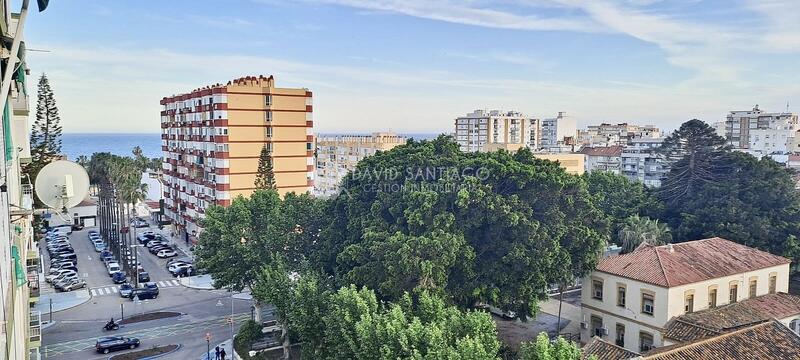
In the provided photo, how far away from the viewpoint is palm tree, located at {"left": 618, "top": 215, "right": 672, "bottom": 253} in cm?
3653

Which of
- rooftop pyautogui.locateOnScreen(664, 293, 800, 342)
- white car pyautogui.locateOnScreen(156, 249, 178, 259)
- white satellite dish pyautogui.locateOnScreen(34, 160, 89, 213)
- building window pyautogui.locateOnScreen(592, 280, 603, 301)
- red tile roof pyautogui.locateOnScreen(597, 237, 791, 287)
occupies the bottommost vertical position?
white car pyautogui.locateOnScreen(156, 249, 178, 259)

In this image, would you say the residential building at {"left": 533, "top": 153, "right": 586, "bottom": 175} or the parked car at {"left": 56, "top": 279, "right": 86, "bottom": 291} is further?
the residential building at {"left": 533, "top": 153, "right": 586, "bottom": 175}

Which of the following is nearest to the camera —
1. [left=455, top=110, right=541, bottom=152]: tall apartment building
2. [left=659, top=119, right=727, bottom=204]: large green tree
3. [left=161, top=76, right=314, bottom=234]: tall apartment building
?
[left=659, top=119, right=727, bottom=204]: large green tree

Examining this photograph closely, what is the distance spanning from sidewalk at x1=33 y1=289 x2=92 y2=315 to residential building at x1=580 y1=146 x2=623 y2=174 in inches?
3006

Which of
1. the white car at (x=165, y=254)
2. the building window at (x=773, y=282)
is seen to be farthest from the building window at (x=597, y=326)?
the white car at (x=165, y=254)

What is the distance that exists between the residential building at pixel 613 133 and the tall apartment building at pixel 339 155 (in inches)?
1937

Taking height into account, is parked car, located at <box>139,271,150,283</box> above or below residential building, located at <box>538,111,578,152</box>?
below

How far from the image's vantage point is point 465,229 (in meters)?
28.0

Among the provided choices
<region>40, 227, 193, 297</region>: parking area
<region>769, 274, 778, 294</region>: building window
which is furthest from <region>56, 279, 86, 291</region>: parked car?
<region>769, 274, 778, 294</region>: building window

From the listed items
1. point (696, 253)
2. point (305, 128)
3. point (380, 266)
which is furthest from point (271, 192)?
point (696, 253)

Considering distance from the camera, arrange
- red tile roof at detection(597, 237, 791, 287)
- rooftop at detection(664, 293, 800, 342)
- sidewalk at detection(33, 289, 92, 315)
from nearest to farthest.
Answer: rooftop at detection(664, 293, 800, 342) < red tile roof at detection(597, 237, 791, 287) < sidewalk at detection(33, 289, 92, 315)

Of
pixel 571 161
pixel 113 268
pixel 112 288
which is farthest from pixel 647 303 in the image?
pixel 571 161

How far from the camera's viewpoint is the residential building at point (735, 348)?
19.4 meters

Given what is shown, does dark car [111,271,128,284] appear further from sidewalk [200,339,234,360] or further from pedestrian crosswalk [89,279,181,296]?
sidewalk [200,339,234,360]
